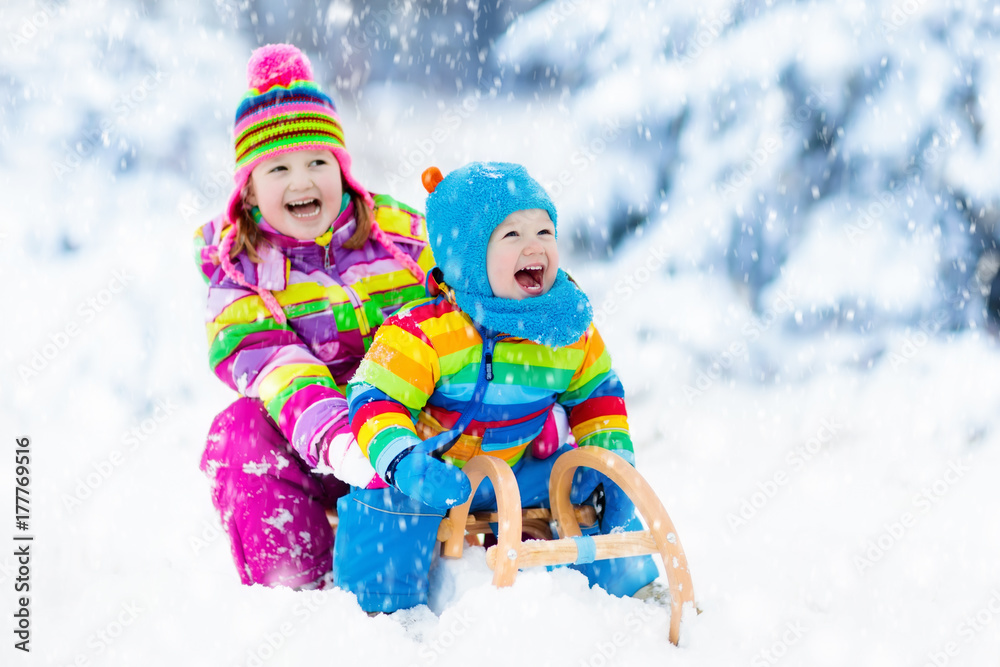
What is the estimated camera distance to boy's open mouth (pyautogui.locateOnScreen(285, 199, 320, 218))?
2.17m

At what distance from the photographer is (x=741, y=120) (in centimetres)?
402

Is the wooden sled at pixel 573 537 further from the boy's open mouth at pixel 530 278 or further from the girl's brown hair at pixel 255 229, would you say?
the girl's brown hair at pixel 255 229

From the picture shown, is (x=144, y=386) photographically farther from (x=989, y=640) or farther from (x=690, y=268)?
(x=989, y=640)

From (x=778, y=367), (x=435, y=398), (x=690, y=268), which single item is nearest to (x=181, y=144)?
(x=690, y=268)

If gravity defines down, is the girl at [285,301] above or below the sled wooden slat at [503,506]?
above

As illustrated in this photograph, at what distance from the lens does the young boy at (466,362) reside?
1730 millimetres

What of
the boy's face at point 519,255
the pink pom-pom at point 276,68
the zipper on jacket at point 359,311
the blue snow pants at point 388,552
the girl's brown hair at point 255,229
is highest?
the pink pom-pom at point 276,68

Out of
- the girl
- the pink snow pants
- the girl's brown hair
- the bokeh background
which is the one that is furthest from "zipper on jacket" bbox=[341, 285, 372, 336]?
the bokeh background

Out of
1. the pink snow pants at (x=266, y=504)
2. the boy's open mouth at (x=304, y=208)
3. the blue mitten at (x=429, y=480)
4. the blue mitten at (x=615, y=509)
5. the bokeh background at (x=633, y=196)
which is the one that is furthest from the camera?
the bokeh background at (x=633, y=196)

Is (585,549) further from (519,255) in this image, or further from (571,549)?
(519,255)

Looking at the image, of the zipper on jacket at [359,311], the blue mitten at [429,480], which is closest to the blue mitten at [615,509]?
the blue mitten at [429,480]

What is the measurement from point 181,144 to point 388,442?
310 cm

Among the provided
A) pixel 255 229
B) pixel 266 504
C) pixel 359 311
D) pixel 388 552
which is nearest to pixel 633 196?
pixel 359 311

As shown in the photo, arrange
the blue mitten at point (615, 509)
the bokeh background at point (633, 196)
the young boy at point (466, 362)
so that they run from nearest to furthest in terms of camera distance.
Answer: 1. the young boy at point (466, 362)
2. the blue mitten at point (615, 509)
3. the bokeh background at point (633, 196)
